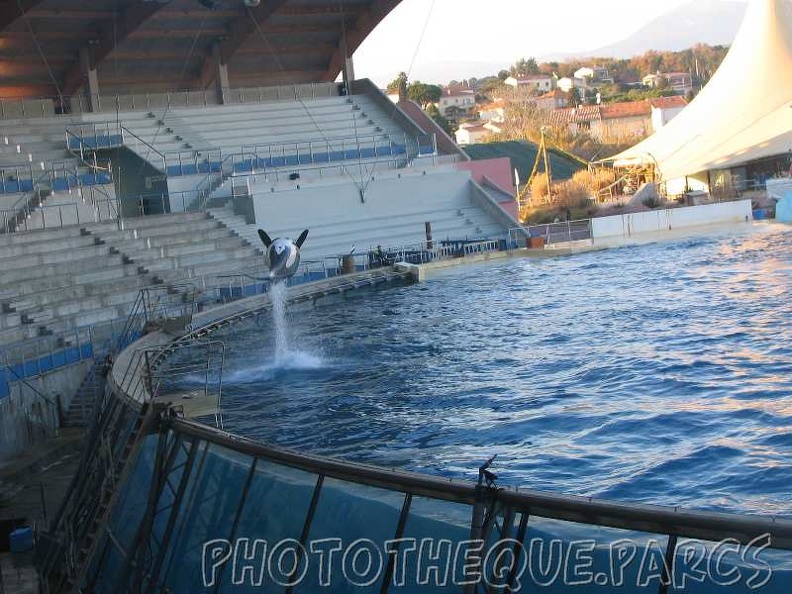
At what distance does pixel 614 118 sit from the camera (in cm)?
8112

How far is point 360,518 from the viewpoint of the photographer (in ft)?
18.7

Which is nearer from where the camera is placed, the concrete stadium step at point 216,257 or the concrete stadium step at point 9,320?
the concrete stadium step at point 9,320

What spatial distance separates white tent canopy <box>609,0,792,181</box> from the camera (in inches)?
1519

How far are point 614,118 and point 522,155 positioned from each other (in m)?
36.6

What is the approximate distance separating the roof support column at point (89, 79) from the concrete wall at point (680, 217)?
14656mm

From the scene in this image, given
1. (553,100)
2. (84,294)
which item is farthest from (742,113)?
(553,100)

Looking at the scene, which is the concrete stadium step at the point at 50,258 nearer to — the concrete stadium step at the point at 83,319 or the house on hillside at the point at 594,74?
the concrete stadium step at the point at 83,319

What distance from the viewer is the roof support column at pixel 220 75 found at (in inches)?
1307

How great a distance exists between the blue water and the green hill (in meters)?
19.7

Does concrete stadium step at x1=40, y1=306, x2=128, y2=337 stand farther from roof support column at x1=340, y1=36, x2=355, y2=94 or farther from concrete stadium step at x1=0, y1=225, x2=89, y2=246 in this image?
roof support column at x1=340, y1=36, x2=355, y2=94

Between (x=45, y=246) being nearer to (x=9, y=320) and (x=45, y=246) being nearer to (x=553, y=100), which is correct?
(x=9, y=320)

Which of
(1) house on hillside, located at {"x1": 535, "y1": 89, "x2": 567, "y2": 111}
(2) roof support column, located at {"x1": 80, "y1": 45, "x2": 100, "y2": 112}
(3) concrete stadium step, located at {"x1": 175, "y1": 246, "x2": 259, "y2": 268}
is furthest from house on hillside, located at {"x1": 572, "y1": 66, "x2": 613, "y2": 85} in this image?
(3) concrete stadium step, located at {"x1": 175, "y1": 246, "x2": 259, "y2": 268}

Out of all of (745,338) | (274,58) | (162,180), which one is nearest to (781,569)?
(745,338)

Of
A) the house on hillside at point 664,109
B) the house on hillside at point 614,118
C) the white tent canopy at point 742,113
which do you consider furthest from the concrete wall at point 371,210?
the house on hillside at point 614,118
